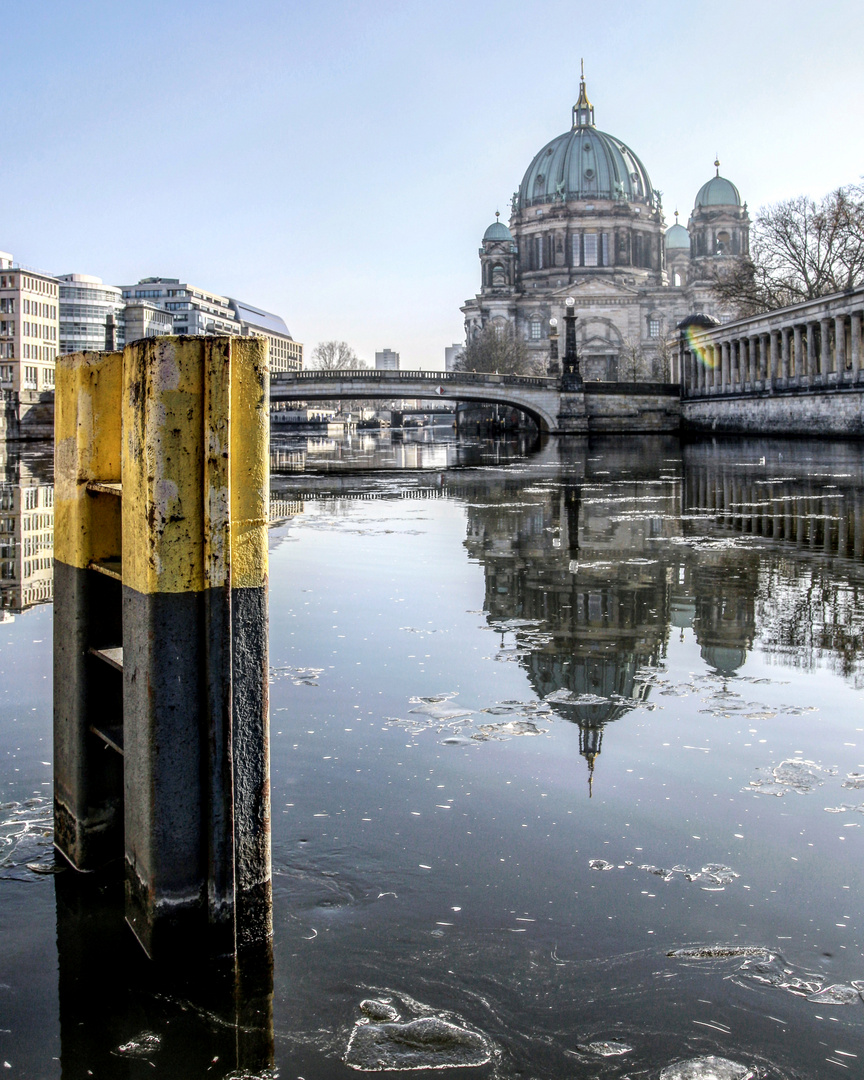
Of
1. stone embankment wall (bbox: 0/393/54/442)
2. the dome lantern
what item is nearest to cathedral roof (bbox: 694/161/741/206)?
the dome lantern

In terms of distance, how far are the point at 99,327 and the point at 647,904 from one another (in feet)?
396

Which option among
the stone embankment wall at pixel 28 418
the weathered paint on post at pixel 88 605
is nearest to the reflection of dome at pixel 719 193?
the stone embankment wall at pixel 28 418

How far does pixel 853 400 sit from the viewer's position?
43250 millimetres

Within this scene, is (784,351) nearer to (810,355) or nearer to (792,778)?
(810,355)

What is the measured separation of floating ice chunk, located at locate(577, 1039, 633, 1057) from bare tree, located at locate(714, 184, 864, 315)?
5343 cm

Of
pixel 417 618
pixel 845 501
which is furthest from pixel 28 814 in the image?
pixel 845 501

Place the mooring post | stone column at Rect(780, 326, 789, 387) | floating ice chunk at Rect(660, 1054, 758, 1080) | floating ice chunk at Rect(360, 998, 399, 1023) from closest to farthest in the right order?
floating ice chunk at Rect(660, 1054, 758, 1080) < floating ice chunk at Rect(360, 998, 399, 1023) < the mooring post < stone column at Rect(780, 326, 789, 387)

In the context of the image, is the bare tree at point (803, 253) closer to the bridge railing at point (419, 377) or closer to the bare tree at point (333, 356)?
the bridge railing at point (419, 377)

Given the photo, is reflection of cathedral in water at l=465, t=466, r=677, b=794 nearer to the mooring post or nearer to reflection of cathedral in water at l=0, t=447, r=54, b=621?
the mooring post

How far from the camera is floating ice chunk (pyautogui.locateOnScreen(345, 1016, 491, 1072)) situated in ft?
8.98

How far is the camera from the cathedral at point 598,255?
4584 inches

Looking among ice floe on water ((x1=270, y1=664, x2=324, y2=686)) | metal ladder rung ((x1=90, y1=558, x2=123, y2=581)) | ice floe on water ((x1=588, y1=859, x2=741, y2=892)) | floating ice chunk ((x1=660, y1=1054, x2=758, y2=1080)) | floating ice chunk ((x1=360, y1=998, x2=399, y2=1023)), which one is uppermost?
metal ladder rung ((x1=90, y1=558, x2=123, y2=581))

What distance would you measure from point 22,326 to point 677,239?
278ft

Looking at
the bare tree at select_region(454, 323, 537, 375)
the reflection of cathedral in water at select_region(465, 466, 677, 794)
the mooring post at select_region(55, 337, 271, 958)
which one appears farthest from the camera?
the bare tree at select_region(454, 323, 537, 375)
